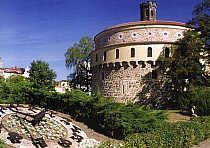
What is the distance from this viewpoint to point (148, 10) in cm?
3525

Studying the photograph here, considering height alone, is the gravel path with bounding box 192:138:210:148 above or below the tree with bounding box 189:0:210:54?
below

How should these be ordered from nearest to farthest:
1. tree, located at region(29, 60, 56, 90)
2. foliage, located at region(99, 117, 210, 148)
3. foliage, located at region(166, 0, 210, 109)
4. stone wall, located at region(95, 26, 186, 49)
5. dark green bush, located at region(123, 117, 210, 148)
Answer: foliage, located at region(99, 117, 210, 148) < dark green bush, located at region(123, 117, 210, 148) < foliage, located at region(166, 0, 210, 109) < stone wall, located at region(95, 26, 186, 49) < tree, located at region(29, 60, 56, 90)

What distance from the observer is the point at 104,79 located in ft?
91.1

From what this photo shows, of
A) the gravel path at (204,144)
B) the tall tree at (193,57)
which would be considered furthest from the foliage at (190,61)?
the gravel path at (204,144)

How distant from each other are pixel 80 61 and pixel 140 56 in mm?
14279

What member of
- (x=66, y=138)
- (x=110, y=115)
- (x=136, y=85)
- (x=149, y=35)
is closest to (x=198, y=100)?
(x=136, y=85)

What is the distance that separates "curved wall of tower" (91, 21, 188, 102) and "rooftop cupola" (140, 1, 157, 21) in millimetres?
10146

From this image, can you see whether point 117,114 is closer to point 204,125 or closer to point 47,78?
point 204,125

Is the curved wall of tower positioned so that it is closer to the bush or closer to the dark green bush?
the bush

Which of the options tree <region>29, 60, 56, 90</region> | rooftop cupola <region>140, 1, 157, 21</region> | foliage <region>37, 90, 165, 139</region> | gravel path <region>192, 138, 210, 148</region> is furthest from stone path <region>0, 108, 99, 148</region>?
rooftop cupola <region>140, 1, 157, 21</region>

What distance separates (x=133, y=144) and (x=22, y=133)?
408cm

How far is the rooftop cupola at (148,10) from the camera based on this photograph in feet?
115

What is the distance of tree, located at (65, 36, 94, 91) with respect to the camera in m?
36.0

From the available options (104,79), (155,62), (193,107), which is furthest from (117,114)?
(104,79)
